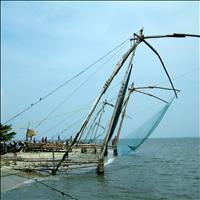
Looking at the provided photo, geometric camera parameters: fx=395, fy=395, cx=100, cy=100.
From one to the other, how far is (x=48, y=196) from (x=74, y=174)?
6.60 meters

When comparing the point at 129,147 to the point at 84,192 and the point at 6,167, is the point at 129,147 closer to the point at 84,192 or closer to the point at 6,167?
the point at 6,167

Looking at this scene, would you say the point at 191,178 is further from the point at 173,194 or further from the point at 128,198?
the point at 128,198

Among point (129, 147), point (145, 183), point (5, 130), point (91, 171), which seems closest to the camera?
point (145, 183)

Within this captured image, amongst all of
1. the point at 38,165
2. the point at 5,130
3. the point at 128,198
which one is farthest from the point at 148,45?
the point at 5,130

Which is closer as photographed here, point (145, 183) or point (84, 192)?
point (84, 192)

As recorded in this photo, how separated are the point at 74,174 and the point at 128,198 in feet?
21.5

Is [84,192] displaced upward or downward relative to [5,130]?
downward

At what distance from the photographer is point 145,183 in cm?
2198

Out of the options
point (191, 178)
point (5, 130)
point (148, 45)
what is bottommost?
point (191, 178)

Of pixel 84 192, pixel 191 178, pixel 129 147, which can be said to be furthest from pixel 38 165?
pixel 129 147

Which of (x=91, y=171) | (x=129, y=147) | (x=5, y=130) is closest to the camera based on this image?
(x=91, y=171)

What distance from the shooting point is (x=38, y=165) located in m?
23.0

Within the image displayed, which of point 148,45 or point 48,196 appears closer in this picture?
point 48,196

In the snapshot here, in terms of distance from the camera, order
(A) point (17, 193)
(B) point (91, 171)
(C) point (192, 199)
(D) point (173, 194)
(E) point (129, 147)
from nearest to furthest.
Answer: (A) point (17, 193) → (C) point (192, 199) → (D) point (173, 194) → (B) point (91, 171) → (E) point (129, 147)
